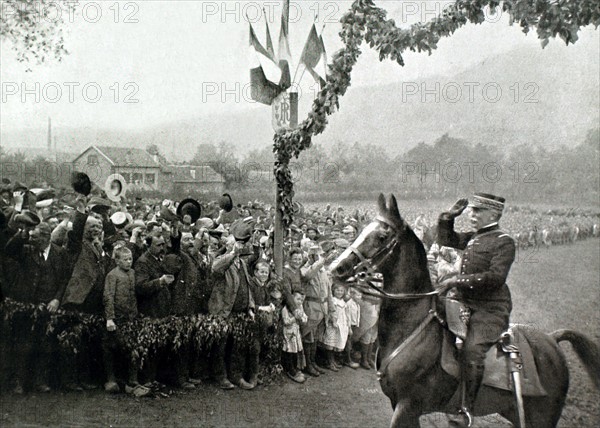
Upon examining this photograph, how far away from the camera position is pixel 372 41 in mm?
6387

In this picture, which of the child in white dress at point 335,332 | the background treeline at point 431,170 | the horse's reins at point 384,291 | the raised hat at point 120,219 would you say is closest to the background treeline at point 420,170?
the background treeline at point 431,170

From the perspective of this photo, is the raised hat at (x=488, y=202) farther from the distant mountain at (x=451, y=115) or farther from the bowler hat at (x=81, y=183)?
the bowler hat at (x=81, y=183)

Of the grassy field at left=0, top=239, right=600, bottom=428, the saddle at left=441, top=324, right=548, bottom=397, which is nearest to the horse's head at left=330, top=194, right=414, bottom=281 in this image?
the saddle at left=441, top=324, right=548, bottom=397

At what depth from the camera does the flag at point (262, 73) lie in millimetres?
6793

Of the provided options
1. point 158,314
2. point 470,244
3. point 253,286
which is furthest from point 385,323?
point 158,314

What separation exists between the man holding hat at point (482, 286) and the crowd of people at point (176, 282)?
941 millimetres

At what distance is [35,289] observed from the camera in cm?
561

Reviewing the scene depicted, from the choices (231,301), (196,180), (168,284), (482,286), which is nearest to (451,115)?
(482,286)

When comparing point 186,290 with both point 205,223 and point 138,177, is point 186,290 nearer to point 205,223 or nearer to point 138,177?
point 205,223

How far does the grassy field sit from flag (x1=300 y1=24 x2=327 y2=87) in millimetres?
3197

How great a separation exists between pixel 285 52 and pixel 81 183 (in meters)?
2.85

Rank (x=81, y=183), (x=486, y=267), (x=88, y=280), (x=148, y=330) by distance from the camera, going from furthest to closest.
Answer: (x=81, y=183) → (x=148, y=330) → (x=88, y=280) → (x=486, y=267)

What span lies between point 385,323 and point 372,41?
3.22 meters

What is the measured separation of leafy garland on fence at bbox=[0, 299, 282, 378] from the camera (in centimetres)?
557
